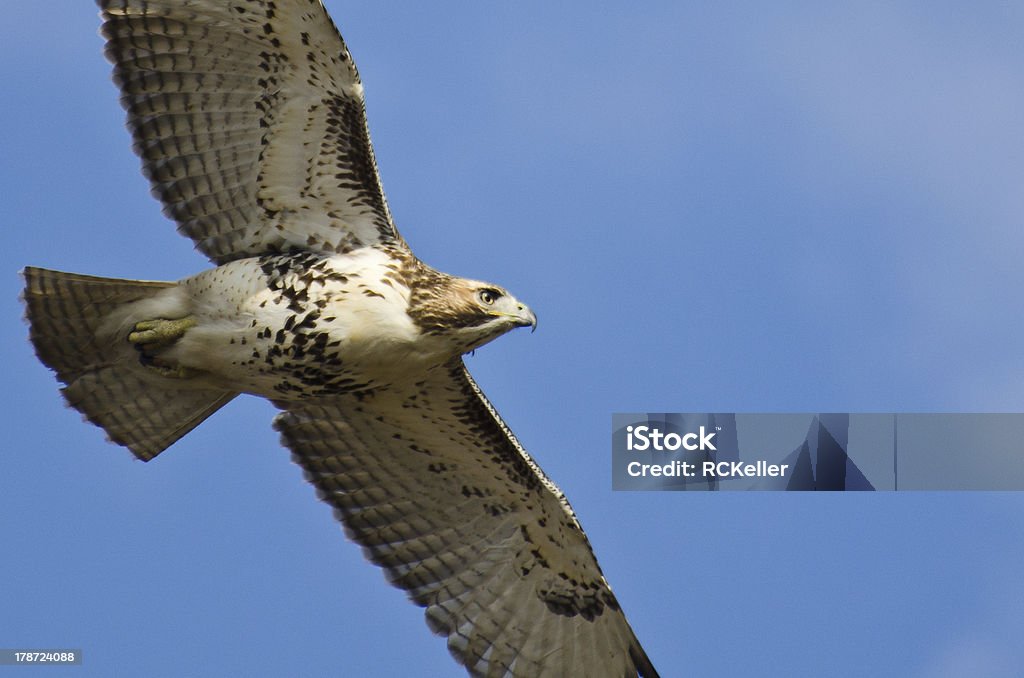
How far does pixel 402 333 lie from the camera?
12.5 meters

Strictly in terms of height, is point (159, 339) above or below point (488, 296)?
below

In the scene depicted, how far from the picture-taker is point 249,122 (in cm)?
1317

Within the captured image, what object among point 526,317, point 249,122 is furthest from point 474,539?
point 249,122

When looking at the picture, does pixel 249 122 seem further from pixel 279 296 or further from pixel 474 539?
pixel 474 539

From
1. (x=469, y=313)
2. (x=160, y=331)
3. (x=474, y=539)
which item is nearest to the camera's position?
(x=469, y=313)

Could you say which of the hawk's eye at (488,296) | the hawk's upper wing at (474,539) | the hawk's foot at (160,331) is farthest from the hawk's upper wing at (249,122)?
the hawk's upper wing at (474,539)

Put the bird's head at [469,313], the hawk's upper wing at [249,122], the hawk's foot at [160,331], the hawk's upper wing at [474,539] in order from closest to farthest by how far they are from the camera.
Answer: the bird's head at [469,313]
the hawk's upper wing at [249,122]
the hawk's foot at [160,331]
the hawk's upper wing at [474,539]

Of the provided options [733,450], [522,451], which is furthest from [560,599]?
[733,450]

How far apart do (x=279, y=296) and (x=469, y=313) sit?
1.33 metres

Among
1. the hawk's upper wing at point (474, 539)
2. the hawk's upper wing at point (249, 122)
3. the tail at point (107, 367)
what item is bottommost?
the hawk's upper wing at point (474, 539)

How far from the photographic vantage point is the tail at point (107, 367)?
13.1 meters

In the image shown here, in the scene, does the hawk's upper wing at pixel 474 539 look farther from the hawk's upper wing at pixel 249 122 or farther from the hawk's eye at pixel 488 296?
the hawk's eye at pixel 488 296

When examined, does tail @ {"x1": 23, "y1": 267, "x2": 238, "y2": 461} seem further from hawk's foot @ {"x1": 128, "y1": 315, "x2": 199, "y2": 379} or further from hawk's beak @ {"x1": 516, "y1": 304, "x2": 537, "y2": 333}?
hawk's beak @ {"x1": 516, "y1": 304, "x2": 537, "y2": 333}

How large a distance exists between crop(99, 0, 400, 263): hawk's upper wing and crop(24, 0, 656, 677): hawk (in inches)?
0.4
